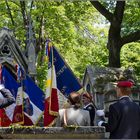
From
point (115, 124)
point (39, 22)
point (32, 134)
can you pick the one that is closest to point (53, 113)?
point (32, 134)

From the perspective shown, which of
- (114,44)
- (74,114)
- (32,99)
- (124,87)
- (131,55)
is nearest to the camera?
(124,87)

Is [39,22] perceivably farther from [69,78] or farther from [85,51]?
[69,78]

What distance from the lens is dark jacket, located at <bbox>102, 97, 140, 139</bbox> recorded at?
5.55m

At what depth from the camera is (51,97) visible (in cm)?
769

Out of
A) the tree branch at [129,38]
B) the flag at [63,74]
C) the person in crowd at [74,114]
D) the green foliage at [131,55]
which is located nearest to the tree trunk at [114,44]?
the tree branch at [129,38]

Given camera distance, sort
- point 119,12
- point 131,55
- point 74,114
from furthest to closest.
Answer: point 131,55, point 119,12, point 74,114

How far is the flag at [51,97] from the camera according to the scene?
7.40 metres

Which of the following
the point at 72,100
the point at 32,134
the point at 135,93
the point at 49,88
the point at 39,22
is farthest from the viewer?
the point at 39,22

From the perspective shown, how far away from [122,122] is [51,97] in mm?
2342

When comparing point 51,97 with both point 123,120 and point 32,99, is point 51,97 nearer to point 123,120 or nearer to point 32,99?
point 123,120

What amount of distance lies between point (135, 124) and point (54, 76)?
2.72 meters

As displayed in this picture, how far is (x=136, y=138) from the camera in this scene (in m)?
5.67

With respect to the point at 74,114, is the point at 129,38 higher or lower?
higher

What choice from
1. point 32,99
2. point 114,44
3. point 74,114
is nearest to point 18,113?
point 32,99
